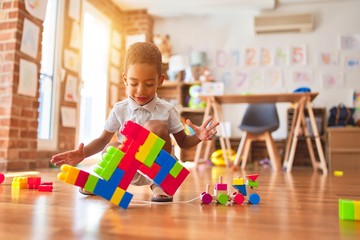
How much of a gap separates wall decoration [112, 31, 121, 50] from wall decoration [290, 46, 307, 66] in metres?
2.40

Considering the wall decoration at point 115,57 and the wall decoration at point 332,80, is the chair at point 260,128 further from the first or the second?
the wall decoration at point 115,57

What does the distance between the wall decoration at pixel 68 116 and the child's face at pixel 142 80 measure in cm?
266

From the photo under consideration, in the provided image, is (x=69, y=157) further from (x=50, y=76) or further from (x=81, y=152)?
(x=50, y=76)

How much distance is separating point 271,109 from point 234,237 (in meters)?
3.27

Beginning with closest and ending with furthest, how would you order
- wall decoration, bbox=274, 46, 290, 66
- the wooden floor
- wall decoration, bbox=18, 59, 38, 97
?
1. the wooden floor
2. wall decoration, bbox=18, 59, 38, 97
3. wall decoration, bbox=274, 46, 290, 66

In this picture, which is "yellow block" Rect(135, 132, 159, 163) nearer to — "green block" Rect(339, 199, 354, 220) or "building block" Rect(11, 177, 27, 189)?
"green block" Rect(339, 199, 354, 220)

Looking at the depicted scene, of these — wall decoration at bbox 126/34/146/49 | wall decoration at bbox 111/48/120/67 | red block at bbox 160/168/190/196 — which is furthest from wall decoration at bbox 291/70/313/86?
red block at bbox 160/168/190/196

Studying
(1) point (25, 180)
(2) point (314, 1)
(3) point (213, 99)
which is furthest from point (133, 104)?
(2) point (314, 1)

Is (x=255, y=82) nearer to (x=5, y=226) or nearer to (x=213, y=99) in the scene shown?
(x=213, y=99)

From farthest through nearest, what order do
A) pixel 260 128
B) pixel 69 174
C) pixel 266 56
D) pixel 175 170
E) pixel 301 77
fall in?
1. pixel 266 56
2. pixel 301 77
3. pixel 260 128
4. pixel 175 170
5. pixel 69 174

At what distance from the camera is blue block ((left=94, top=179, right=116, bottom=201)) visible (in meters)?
0.94

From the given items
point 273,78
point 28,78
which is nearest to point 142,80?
point 28,78

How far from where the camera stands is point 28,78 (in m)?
2.92

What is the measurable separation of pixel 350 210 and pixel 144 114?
2.24 feet
